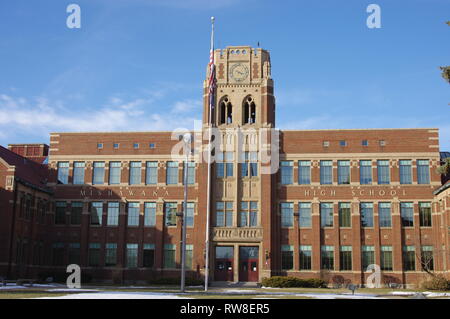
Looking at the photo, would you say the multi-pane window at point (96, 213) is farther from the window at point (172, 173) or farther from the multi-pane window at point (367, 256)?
the multi-pane window at point (367, 256)

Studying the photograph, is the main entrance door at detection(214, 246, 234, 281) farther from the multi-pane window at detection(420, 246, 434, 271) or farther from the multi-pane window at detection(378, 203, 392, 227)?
the multi-pane window at detection(420, 246, 434, 271)

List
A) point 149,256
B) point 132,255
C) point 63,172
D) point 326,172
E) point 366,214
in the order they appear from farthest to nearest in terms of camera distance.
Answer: point 63,172 → point 132,255 → point 149,256 → point 326,172 → point 366,214

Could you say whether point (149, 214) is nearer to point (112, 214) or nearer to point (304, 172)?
point (112, 214)

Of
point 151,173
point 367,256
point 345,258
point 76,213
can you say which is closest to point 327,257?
point 345,258

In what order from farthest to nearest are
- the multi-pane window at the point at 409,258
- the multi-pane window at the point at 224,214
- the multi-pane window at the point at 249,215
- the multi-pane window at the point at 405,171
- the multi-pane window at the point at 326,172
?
the multi-pane window at the point at 326,172 → the multi-pane window at the point at 224,214 → the multi-pane window at the point at 249,215 → the multi-pane window at the point at 405,171 → the multi-pane window at the point at 409,258

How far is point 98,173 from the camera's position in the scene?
2482 inches

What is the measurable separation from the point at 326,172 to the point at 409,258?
37.4 feet

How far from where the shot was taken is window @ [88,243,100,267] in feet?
201

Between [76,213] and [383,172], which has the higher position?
[383,172]

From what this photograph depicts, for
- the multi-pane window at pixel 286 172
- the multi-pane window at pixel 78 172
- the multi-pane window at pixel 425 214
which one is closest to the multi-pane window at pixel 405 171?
the multi-pane window at pixel 425 214

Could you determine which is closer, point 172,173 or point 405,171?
point 405,171

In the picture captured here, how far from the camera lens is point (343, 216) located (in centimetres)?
5934

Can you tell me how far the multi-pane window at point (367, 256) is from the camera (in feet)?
191

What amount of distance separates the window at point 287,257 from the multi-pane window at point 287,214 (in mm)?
2261
